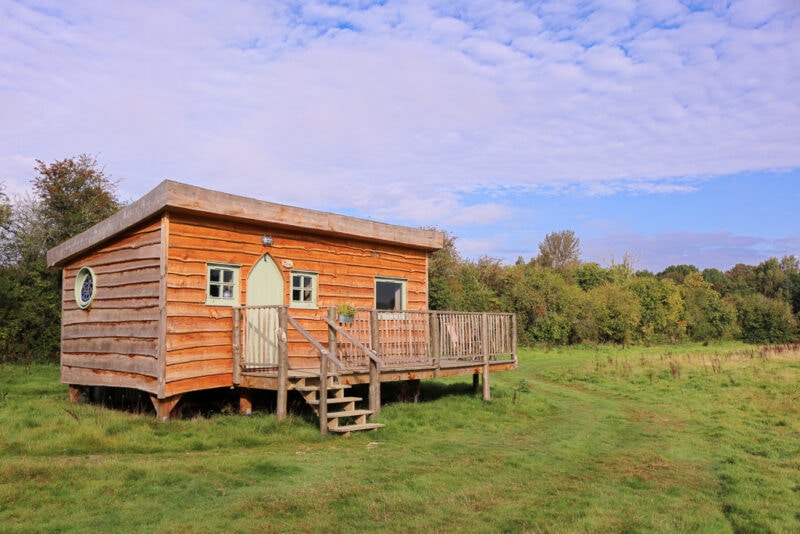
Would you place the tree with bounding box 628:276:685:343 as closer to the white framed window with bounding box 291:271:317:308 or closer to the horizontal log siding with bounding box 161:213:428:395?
the horizontal log siding with bounding box 161:213:428:395

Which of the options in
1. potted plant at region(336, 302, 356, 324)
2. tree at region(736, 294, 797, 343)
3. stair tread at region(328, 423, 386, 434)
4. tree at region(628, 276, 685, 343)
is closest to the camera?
stair tread at region(328, 423, 386, 434)

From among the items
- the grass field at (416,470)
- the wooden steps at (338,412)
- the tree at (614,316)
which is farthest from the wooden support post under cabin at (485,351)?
the tree at (614,316)

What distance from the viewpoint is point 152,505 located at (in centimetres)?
594

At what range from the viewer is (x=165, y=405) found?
1024 centimetres

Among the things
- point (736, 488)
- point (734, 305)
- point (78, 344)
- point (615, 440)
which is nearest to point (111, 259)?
point (78, 344)

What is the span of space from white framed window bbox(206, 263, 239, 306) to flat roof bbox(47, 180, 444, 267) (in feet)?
3.04

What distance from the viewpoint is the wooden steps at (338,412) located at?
9.51 meters

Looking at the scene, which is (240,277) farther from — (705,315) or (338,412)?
(705,315)

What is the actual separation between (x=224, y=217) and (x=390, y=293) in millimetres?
4832

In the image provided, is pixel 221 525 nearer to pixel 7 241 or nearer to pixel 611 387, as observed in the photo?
pixel 611 387

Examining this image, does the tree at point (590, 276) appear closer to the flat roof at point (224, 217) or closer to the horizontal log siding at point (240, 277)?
the flat roof at point (224, 217)

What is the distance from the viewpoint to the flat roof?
10.2 meters

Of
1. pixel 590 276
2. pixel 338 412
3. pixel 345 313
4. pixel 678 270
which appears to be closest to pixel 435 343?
pixel 345 313

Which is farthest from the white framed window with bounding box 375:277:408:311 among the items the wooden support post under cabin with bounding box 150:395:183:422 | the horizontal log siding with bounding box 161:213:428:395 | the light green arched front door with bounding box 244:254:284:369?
the wooden support post under cabin with bounding box 150:395:183:422
